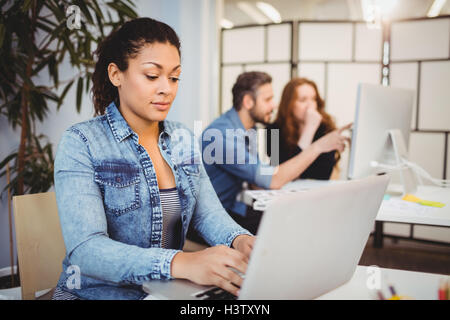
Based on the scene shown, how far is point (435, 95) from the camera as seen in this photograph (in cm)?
321

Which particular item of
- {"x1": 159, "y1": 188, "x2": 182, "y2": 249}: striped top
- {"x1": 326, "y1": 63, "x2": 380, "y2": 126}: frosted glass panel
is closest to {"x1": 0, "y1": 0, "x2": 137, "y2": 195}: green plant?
{"x1": 159, "y1": 188, "x2": 182, "y2": 249}: striped top

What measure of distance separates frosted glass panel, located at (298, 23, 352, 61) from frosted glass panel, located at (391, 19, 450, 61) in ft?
1.21

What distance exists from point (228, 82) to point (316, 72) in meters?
0.85

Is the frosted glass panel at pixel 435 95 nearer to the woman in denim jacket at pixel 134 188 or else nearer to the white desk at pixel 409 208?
the white desk at pixel 409 208

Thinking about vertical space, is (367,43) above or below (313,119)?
above

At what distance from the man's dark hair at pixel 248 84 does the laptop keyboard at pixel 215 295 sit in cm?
163

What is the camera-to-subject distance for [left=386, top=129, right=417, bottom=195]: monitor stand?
5.79ft

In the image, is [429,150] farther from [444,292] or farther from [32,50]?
[32,50]

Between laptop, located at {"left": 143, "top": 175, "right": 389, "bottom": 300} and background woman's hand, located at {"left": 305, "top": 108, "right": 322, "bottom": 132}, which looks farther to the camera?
background woman's hand, located at {"left": 305, "top": 108, "right": 322, "bottom": 132}

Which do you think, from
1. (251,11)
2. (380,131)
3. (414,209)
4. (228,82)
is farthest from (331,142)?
(251,11)

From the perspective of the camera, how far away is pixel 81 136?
997mm

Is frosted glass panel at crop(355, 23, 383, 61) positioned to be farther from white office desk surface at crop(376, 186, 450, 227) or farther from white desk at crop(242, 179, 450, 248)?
white office desk surface at crop(376, 186, 450, 227)
